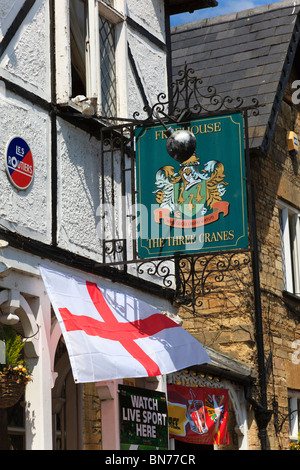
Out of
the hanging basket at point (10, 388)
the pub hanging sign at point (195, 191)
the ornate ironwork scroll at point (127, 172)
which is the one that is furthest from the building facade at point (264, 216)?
the hanging basket at point (10, 388)

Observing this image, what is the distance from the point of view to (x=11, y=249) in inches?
331

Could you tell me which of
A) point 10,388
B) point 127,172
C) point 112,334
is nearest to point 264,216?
point 127,172

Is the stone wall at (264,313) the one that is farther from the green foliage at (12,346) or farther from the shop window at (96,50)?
the green foliage at (12,346)

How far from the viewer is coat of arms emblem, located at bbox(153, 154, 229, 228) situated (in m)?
9.59

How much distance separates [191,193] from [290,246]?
695cm

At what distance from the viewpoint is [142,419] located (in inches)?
405

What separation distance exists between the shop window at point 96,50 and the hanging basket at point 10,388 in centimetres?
309

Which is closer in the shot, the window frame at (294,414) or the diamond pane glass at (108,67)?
the diamond pane glass at (108,67)

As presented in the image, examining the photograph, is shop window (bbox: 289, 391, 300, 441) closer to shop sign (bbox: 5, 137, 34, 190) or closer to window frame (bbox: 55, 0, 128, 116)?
window frame (bbox: 55, 0, 128, 116)

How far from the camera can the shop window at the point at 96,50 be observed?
10025mm

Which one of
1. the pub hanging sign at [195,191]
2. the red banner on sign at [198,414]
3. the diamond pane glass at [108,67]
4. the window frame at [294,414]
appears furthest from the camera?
the window frame at [294,414]

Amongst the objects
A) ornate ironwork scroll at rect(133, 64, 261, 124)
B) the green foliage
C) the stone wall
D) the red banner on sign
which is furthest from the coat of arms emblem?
the stone wall

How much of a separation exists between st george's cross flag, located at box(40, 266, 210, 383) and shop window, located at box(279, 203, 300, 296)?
5.57 meters

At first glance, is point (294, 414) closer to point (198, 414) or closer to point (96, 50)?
point (198, 414)
